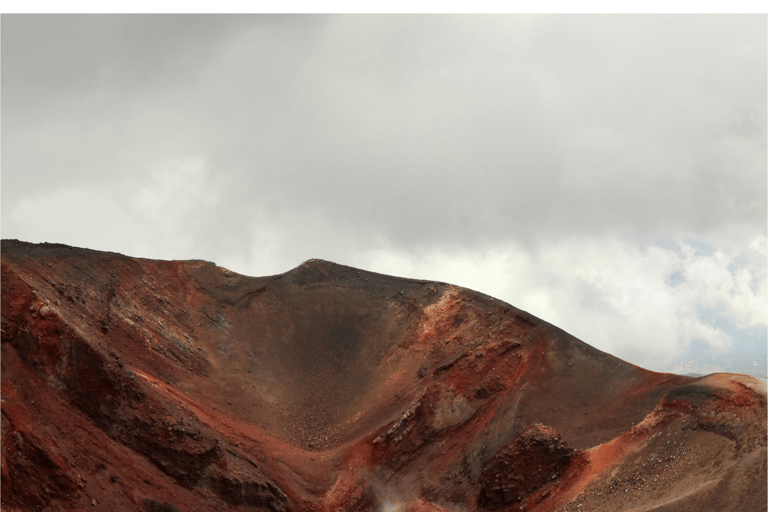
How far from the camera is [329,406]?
124 feet

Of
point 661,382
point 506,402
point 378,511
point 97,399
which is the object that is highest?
point 661,382

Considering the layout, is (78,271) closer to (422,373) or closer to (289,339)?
(289,339)

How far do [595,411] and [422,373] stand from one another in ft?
36.4

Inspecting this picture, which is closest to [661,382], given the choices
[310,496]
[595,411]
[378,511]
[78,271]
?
[595,411]

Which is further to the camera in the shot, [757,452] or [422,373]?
[422,373]

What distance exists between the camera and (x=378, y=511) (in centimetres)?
2948

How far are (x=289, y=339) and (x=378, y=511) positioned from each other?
A: 17.8 meters

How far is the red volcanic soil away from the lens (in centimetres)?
2256

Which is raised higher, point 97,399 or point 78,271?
point 78,271

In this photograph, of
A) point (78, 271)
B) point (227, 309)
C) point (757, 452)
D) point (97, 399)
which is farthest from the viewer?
point (227, 309)

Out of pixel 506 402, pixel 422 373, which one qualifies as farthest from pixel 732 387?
pixel 422 373

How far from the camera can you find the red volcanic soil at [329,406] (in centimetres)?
2256

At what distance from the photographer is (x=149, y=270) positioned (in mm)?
41688

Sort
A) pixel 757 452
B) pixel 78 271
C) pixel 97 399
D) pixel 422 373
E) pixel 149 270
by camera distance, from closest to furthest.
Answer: pixel 757 452
pixel 97 399
pixel 78 271
pixel 422 373
pixel 149 270
